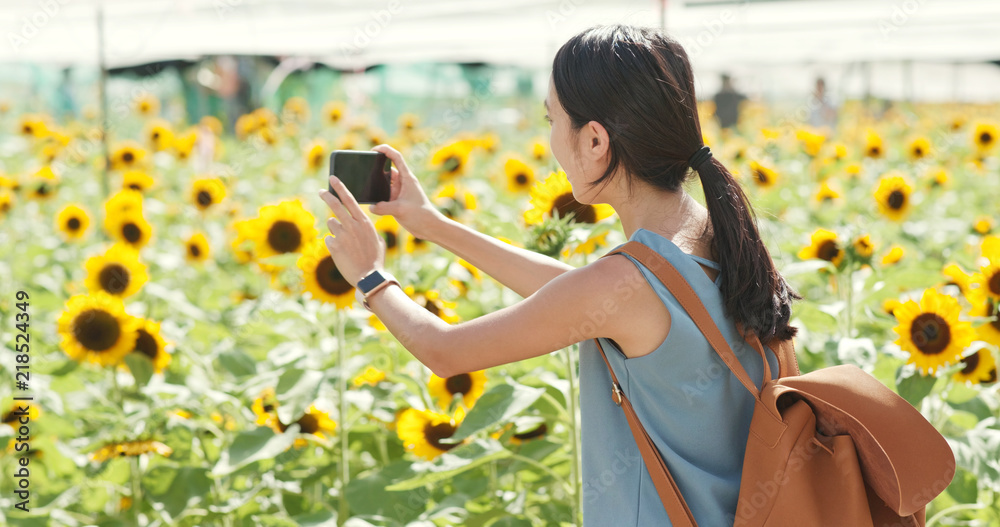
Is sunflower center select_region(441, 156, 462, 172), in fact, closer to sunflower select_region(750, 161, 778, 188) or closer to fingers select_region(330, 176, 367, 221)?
sunflower select_region(750, 161, 778, 188)

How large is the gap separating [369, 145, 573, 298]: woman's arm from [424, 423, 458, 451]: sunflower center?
39cm

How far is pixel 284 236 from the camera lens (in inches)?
81.0

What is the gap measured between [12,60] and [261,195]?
1.21m

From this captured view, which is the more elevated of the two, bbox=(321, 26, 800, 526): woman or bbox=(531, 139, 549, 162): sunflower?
bbox=(531, 139, 549, 162): sunflower

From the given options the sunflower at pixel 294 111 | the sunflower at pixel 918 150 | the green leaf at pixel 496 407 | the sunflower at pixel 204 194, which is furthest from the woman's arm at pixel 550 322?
the sunflower at pixel 294 111

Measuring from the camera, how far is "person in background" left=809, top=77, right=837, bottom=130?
664 cm

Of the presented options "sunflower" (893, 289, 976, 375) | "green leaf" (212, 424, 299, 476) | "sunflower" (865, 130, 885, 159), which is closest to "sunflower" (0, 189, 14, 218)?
"green leaf" (212, 424, 299, 476)

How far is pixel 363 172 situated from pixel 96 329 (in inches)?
34.7

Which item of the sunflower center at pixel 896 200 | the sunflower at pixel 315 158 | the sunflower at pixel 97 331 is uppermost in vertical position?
the sunflower at pixel 315 158

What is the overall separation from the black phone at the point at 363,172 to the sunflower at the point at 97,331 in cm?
81

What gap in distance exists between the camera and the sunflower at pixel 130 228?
2713 millimetres

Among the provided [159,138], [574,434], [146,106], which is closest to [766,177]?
[574,434]

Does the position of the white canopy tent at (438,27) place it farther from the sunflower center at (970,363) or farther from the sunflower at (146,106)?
the sunflower center at (970,363)

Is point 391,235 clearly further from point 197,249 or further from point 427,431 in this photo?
point 197,249
